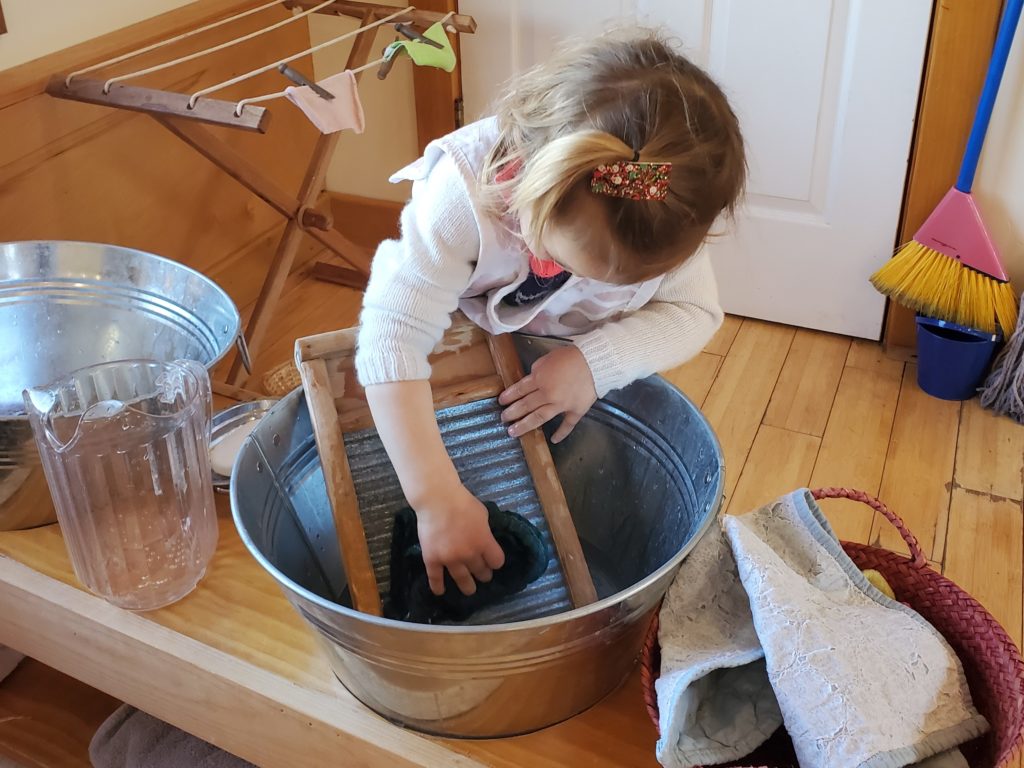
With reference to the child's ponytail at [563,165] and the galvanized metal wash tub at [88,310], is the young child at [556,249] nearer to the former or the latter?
the child's ponytail at [563,165]

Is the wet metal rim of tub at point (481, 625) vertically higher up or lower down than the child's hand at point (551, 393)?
higher up

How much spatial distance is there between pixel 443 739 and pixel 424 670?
0.15 metres

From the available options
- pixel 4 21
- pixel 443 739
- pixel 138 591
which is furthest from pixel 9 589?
pixel 4 21

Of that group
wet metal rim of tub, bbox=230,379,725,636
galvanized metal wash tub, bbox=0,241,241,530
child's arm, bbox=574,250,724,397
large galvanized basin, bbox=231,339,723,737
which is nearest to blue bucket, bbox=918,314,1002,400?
child's arm, bbox=574,250,724,397

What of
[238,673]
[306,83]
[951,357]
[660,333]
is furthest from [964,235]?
[238,673]

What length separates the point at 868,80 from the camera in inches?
67.7

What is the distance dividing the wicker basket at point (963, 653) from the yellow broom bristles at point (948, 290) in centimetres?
92

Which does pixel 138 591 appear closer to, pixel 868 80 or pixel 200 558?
pixel 200 558

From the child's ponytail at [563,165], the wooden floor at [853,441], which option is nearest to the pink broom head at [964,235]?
the wooden floor at [853,441]

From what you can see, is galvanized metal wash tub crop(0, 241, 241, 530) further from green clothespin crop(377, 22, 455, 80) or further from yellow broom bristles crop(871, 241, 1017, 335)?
yellow broom bristles crop(871, 241, 1017, 335)

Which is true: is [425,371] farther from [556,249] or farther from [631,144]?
[631,144]

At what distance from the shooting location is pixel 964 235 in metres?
1.70

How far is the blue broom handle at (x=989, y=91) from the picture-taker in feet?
4.95

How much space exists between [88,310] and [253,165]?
59cm
